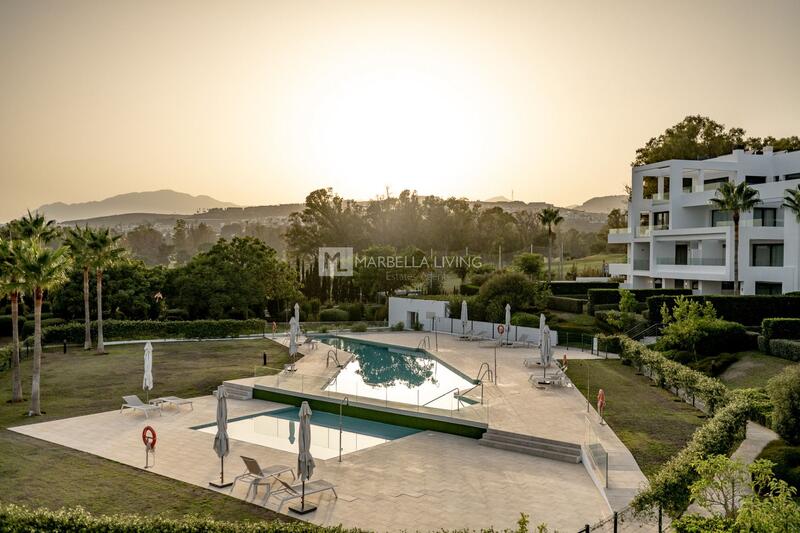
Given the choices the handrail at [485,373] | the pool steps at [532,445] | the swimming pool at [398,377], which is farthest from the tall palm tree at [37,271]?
the handrail at [485,373]

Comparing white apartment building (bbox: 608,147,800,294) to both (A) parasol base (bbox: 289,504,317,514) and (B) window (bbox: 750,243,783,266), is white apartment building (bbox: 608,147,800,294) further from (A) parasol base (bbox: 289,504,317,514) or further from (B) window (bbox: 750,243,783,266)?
(A) parasol base (bbox: 289,504,317,514)

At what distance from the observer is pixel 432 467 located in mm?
15008

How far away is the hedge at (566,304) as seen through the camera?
41.8m

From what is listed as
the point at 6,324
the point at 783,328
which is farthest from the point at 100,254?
the point at 783,328

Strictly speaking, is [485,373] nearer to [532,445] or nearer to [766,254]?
[532,445]

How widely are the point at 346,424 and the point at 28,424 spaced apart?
963 cm

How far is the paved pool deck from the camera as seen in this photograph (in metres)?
12.0

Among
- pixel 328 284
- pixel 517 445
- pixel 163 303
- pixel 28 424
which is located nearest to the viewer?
pixel 517 445

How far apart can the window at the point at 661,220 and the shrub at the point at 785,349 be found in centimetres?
2123

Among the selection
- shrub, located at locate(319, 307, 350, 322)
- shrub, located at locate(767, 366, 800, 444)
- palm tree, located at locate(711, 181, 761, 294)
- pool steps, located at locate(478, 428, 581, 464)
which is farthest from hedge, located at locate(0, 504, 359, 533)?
shrub, located at locate(319, 307, 350, 322)

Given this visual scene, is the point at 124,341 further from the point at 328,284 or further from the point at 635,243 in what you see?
the point at 635,243

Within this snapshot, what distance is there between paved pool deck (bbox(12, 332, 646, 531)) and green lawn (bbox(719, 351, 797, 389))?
618 cm

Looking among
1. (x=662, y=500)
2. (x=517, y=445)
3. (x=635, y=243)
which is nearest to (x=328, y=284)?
(x=635, y=243)

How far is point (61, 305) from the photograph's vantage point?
38938 millimetres
